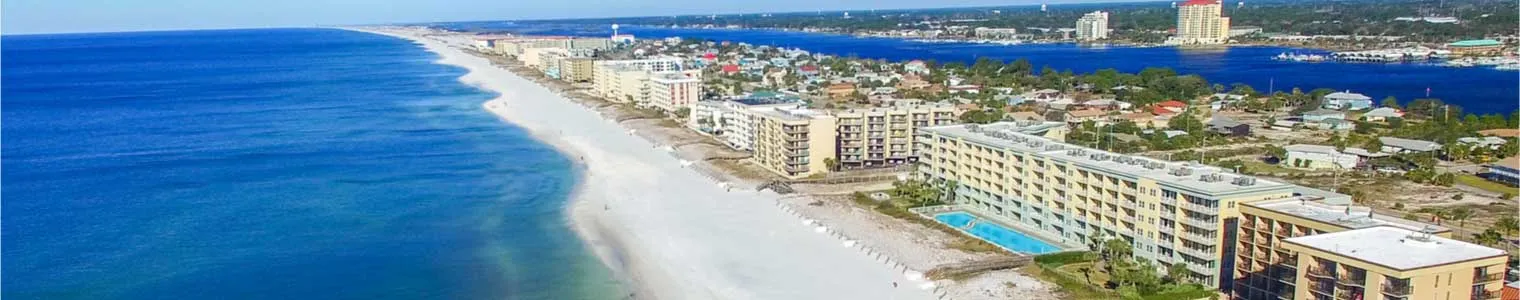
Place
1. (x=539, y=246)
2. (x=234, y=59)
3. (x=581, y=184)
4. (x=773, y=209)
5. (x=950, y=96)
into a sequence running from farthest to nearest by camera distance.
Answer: (x=234, y=59) < (x=950, y=96) < (x=581, y=184) < (x=773, y=209) < (x=539, y=246)

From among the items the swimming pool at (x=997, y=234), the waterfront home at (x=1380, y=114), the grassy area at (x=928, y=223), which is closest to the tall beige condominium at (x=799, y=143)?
the grassy area at (x=928, y=223)

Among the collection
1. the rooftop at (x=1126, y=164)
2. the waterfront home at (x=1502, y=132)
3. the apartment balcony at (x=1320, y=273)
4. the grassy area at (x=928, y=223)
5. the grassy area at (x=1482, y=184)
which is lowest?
the grassy area at (x=1482, y=184)

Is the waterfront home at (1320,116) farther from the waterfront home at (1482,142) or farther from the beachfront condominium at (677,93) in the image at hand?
the beachfront condominium at (677,93)

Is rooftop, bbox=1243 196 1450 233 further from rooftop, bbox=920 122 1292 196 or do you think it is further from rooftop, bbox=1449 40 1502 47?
rooftop, bbox=1449 40 1502 47

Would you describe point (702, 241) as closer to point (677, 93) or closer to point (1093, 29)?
point (677, 93)

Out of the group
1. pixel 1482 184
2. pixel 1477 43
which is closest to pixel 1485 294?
pixel 1482 184

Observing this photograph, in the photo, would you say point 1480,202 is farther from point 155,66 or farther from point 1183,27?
point 155,66

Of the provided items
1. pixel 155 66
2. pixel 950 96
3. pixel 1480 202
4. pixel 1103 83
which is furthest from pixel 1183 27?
pixel 155 66
